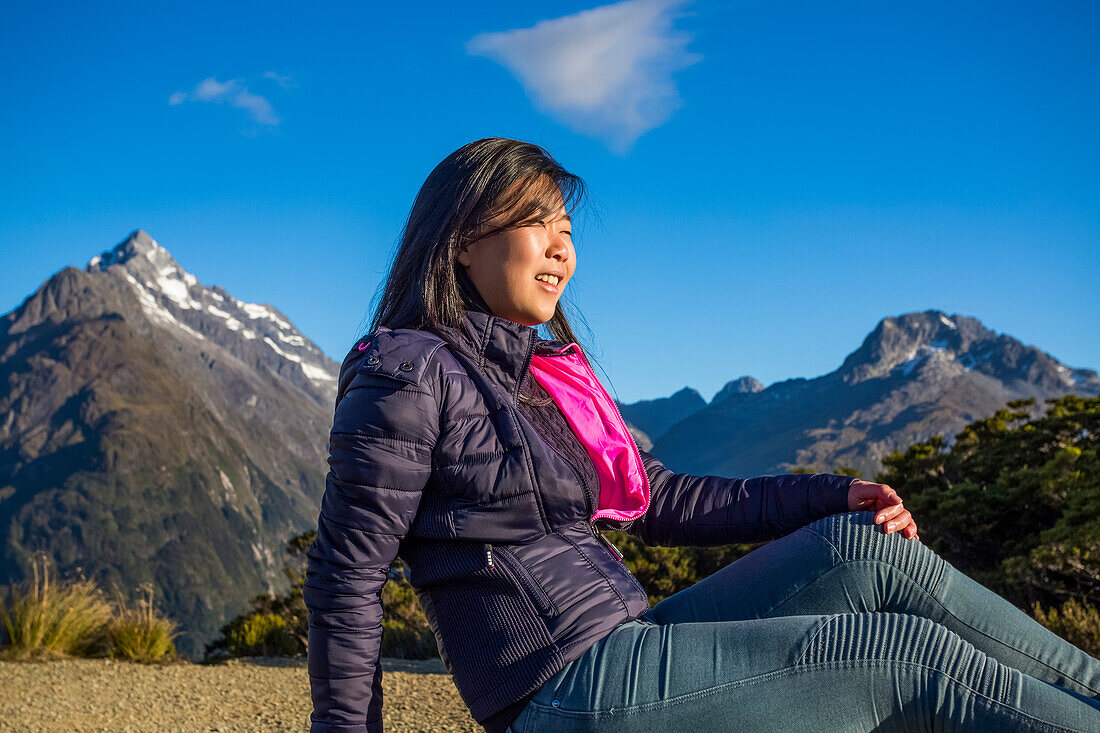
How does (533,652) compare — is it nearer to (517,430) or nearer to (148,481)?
(517,430)

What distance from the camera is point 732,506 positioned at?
85.5 inches

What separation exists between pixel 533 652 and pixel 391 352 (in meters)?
A: 0.61

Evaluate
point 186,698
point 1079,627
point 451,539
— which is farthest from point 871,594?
point 186,698

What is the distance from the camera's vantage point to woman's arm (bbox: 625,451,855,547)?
2119mm

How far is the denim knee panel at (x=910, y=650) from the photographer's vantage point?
1.40 m

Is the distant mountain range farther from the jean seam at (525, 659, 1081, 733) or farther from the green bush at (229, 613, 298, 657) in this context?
the jean seam at (525, 659, 1081, 733)

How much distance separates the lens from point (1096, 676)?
64.9 inches

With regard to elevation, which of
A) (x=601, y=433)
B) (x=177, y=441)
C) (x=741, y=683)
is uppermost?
(x=177, y=441)

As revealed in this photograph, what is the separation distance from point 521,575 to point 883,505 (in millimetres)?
883

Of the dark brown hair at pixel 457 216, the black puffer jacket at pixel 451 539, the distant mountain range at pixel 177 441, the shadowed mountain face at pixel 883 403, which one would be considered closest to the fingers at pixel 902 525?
the black puffer jacket at pixel 451 539

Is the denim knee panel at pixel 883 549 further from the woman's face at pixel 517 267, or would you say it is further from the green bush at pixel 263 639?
the green bush at pixel 263 639

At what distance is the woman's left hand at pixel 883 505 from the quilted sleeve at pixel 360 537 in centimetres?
97

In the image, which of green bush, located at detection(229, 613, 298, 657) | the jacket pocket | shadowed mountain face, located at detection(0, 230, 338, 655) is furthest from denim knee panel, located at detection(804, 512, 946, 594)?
shadowed mountain face, located at detection(0, 230, 338, 655)

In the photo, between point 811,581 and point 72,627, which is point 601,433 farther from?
point 72,627
